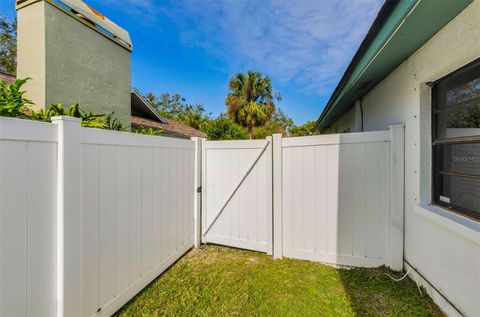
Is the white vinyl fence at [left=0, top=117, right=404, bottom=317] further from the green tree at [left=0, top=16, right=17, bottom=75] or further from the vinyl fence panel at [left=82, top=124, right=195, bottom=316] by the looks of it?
the green tree at [left=0, top=16, right=17, bottom=75]

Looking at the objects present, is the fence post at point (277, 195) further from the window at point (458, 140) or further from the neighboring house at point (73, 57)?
the neighboring house at point (73, 57)

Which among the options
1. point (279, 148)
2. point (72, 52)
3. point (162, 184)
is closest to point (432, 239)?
point (279, 148)

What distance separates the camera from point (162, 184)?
9.05 feet

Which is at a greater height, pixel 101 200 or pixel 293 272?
pixel 101 200

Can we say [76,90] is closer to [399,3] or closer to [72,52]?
[72,52]

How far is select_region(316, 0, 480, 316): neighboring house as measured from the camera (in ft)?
5.52

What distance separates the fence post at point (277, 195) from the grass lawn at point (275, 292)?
0.20 meters

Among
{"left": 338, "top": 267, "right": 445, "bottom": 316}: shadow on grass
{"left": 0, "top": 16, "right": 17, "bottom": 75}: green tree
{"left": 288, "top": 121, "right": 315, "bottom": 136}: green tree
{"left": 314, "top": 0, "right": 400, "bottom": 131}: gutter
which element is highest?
{"left": 0, "top": 16, "right": 17, "bottom": 75}: green tree

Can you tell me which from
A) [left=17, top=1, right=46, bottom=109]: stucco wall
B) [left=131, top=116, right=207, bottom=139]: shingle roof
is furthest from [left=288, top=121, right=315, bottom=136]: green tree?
[left=17, top=1, right=46, bottom=109]: stucco wall

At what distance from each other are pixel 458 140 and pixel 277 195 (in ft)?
6.71

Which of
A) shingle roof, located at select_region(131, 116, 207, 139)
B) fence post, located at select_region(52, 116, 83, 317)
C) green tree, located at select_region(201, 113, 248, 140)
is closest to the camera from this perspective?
fence post, located at select_region(52, 116, 83, 317)

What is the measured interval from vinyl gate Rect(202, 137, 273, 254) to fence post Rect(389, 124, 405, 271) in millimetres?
1603

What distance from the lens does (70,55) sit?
3838 millimetres

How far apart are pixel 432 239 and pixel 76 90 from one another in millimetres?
5849
